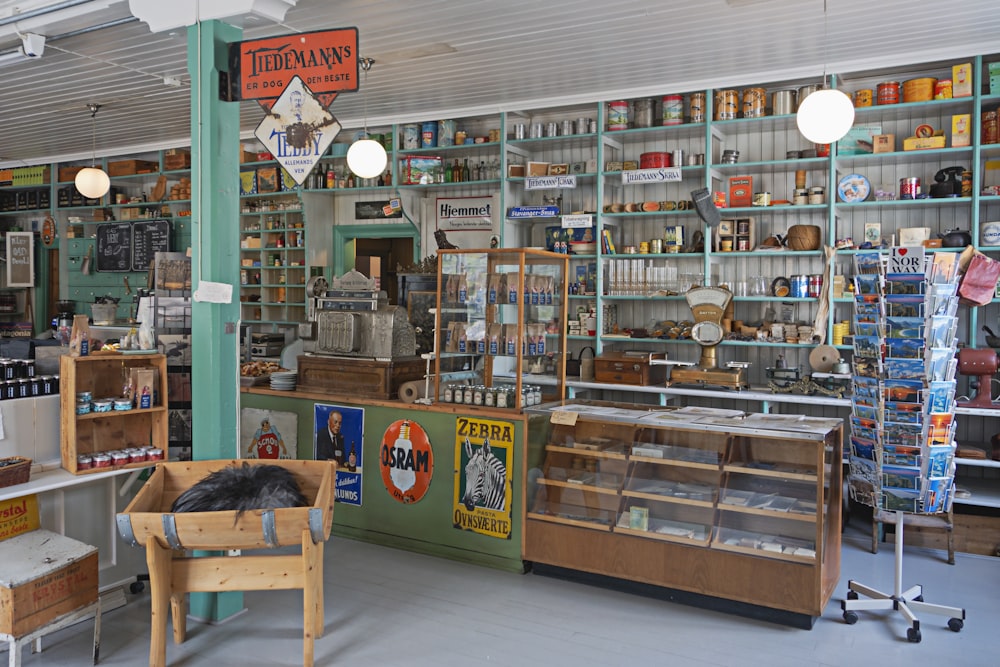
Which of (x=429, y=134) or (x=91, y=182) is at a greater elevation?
(x=429, y=134)

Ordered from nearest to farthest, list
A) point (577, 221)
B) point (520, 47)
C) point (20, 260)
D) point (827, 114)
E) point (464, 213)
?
point (827, 114), point (520, 47), point (577, 221), point (464, 213), point (20, 260)

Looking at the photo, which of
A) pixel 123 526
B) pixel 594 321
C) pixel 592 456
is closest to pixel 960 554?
pixel 592 456

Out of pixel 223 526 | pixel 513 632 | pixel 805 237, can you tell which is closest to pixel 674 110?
pixel 805 237

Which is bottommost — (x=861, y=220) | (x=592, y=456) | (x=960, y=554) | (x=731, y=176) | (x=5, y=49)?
(x=960, y=554)

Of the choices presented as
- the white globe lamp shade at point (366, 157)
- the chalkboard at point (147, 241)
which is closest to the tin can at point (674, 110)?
the white globe lamp shade at point (366, 157)

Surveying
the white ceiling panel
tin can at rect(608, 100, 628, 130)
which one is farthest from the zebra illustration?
tin can at rect(608, 100, 628, 130)

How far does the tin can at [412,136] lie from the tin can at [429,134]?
62mm

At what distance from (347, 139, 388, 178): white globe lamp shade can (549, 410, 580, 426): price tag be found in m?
2.95

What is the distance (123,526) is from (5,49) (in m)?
4.24

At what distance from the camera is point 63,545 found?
11.8ft

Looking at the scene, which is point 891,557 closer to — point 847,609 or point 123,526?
point 847,609

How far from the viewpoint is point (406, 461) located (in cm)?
508

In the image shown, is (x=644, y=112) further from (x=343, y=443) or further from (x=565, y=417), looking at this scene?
(x=343, y=443)

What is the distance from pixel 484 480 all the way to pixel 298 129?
2283 mm
